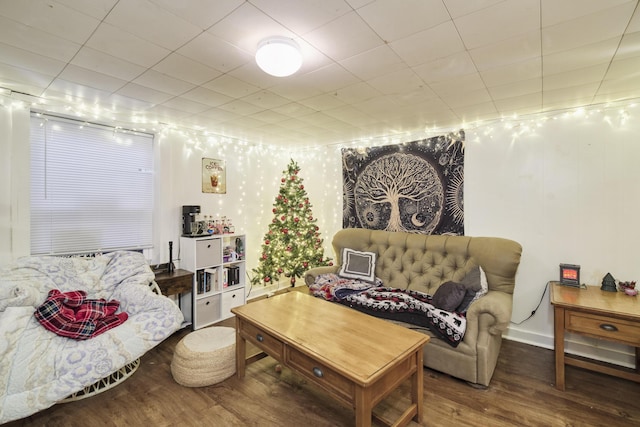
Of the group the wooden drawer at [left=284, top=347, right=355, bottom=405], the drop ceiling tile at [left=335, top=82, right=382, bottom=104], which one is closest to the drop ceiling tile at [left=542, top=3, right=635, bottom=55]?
the drop ceiling tile at [left=335, top=82, right=382, bottom=104]

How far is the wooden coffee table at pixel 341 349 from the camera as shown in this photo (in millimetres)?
1546

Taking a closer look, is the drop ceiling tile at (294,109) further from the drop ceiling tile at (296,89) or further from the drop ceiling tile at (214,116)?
the drop ceiling tile at (214,116)

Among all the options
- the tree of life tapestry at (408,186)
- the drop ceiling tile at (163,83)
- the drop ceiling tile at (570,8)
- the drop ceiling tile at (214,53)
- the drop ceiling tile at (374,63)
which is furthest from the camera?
the tree of life tapestry at (408,186)

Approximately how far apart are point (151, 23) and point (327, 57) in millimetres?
991

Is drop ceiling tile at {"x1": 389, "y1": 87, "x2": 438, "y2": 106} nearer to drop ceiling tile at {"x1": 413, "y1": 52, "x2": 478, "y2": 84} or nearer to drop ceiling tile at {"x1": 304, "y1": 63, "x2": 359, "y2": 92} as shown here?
drop ceiling tile at {"x1": 413, "y1": 52, "x2": 478, "y2": 84}

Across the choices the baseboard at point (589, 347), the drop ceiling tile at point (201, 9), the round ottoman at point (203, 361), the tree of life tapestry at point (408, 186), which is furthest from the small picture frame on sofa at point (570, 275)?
the drop ceiling tile at point (201, 9)

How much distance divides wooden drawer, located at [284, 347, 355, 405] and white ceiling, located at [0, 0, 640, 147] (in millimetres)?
1867

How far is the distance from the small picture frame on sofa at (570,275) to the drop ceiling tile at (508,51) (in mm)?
1959

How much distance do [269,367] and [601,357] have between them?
3018 millimetres

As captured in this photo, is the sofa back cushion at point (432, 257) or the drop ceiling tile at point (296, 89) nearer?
the drop ceiling tile at point (296, 89)

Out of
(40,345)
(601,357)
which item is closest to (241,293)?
(40,345)

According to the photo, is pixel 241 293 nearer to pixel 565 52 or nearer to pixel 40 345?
pixel 40 345

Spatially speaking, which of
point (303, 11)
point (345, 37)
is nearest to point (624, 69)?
point (345, 37)

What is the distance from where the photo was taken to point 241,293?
4.02 meters
